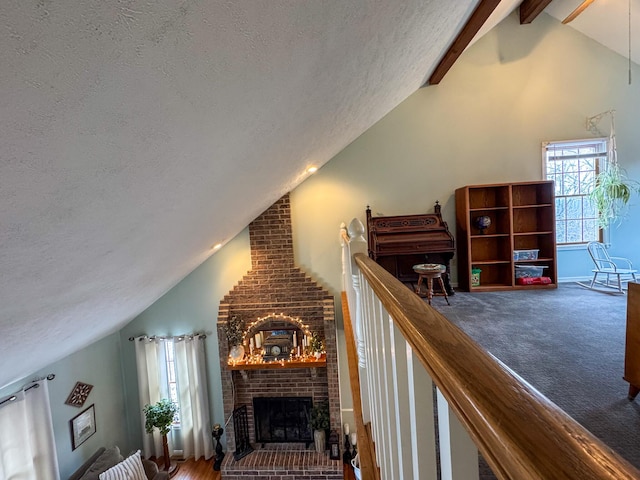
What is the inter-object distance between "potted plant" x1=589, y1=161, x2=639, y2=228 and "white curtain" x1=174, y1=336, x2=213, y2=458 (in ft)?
18.5

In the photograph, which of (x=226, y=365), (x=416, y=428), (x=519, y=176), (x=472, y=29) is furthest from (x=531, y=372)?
(x=226, y=365)

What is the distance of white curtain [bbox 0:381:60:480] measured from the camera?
3035 mm

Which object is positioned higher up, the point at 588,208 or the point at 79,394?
the point at 588,208

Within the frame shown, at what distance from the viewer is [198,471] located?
4262mm

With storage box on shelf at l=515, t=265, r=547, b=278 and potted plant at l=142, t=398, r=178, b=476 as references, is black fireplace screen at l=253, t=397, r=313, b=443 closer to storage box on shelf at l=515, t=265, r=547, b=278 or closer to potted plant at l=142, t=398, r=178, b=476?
potted plant at l=142, t=398, r=178, b=476

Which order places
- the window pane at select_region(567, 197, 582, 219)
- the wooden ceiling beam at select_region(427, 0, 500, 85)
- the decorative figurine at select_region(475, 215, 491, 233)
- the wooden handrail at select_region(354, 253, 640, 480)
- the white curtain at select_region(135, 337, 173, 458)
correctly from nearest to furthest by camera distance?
the wooden handrail at select_region(354, 253, 640, 480) < the wooden ceiling beam at select_region(427, 0, 500, 85) < the decorative figurine at select_region(475, 215, 491, 233) < the window pane at select_region(567, 197, 582, 219) < the white curtain at select_region(135, 337, 173, 458)

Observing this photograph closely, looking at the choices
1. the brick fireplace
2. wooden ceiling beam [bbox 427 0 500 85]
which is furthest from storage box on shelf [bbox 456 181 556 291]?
the brick fireplace

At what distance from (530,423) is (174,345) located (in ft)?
16.4

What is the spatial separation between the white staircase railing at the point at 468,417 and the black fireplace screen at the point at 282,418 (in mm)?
4158

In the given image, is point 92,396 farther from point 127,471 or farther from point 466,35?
point 466,35

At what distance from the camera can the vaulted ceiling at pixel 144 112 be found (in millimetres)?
708

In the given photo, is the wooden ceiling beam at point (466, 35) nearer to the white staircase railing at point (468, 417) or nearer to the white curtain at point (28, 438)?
the white staircase railing at point (468, 417)

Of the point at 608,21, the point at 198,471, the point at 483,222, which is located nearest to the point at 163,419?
the point at 198,471

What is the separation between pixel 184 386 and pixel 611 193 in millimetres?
6169
